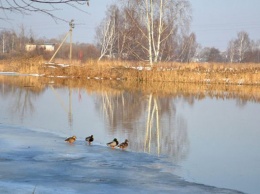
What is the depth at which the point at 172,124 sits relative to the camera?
38.6 feet

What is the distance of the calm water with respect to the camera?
7062mm

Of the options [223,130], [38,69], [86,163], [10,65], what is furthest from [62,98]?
[10,65]

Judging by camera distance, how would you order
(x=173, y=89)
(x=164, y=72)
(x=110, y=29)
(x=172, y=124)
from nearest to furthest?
1. (x=172, y=124)
2. (x=173, y=89)
3. (x=164, y=72)
4. (x=110, y=29)

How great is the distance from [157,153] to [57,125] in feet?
12.8

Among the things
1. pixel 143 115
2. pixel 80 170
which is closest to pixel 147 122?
pixel 143 115

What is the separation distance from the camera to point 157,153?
8.03 m

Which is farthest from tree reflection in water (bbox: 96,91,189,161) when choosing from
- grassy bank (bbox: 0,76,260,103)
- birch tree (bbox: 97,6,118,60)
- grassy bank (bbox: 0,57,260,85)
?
birch tree (bbox: 97,6,118,60)

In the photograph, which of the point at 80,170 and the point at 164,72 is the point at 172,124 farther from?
the point at 164,72

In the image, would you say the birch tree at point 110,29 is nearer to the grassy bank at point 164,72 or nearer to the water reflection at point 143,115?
the grassy bank at point 164,72

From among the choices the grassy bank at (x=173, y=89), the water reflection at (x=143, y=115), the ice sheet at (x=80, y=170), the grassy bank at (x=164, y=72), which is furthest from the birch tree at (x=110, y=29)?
the ice sheet at (x=80, y=170)

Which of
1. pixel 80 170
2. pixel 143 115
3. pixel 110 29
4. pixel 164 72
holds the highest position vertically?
pixel 110 29

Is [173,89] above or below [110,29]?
below

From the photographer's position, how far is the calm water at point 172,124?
7062 mm

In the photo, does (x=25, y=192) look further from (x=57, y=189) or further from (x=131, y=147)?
(x=131, y=147)
